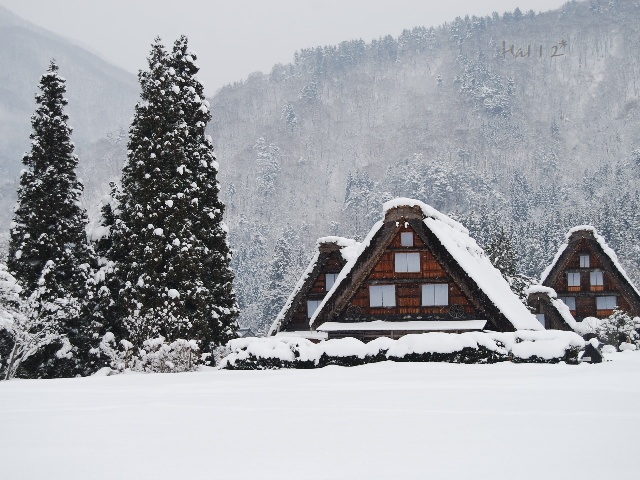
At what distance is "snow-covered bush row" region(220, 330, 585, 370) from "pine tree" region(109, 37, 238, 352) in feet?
20.6

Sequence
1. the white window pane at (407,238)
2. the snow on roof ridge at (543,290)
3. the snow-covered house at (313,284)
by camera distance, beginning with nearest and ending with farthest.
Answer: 1. the white window pane at (407,238)
2. the snow-covered house at (313,284)
3. the snow on roof ridge at (543,290)

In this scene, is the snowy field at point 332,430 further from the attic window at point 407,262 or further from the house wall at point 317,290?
the house wall at point 317,290

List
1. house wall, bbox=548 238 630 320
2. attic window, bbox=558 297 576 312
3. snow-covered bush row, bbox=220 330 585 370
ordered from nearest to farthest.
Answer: snow-covered bush row, bbox=220 330 585 370, house wall, bbox=548 238 630 320, attic window, bbox=558 297 576 312

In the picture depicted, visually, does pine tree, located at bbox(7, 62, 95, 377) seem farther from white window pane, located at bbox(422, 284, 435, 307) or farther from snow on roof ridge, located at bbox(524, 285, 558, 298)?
snow on roof ridge, located at bbox(524, 285, 558, 298)

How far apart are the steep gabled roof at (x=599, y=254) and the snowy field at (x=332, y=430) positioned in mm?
41754

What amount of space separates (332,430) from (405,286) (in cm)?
2312

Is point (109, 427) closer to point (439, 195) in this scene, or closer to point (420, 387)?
point (420, 387)

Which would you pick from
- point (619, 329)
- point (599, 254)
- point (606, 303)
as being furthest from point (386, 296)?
point (606, 303)

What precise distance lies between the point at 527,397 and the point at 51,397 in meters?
9.15

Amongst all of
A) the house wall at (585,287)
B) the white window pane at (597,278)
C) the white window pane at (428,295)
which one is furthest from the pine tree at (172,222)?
the white window pane at (597,278)

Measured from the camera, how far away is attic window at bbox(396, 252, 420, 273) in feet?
104

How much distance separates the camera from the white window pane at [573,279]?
57.2m

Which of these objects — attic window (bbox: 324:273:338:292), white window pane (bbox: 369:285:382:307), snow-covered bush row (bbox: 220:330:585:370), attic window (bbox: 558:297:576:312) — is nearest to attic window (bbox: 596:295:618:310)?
attic window (bbox: 558:297:576:312)

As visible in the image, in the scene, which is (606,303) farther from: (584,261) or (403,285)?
(403,285)
